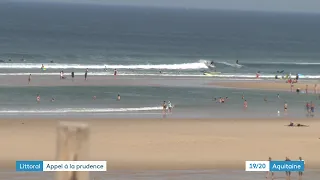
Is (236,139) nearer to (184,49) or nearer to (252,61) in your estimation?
(252,61)

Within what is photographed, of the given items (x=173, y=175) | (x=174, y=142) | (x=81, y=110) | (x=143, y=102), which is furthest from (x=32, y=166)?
(x=143, y=102)

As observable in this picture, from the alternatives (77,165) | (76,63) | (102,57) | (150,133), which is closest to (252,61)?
(102,57)

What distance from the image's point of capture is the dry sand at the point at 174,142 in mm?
28200

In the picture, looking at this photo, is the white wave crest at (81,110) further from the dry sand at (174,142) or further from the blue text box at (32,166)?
the blue text box at (32,166)

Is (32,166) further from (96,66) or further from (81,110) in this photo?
(96,66)

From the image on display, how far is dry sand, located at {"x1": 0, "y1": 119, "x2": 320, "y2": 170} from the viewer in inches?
1110

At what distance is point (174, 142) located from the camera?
105 feet

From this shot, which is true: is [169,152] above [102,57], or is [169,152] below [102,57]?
below

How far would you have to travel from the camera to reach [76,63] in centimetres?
7569

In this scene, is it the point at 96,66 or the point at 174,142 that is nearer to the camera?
the point at 174,142

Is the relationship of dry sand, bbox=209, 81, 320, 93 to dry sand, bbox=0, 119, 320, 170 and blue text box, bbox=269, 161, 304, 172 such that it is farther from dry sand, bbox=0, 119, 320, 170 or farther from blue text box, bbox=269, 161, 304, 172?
blue text box, bbox=269, 161, 304, 172

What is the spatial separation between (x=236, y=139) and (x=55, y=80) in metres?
27.9

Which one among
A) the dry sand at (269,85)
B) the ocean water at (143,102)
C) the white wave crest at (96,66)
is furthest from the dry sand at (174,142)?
the white wave crest at (96,66)

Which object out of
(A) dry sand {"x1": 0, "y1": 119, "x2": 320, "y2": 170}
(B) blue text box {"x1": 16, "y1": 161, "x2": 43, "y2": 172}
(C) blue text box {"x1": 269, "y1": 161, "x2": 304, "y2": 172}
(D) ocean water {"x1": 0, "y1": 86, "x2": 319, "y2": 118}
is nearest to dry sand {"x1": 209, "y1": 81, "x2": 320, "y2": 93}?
(D) ocean water {"x1": 0, "y1": 86, "x2": 319, "y2": 118}
